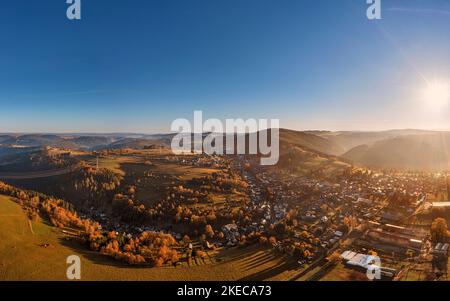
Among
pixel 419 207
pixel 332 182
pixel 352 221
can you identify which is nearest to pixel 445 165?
pixel 332 182

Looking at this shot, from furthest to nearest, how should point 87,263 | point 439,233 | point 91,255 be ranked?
point 439,233 < point 91,255 < point 87,263

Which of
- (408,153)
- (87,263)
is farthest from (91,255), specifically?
(408,153)

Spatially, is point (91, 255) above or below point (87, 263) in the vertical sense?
below

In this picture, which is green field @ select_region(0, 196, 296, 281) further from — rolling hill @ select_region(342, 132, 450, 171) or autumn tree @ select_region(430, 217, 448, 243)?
rolling hill @ select_region(342, 132, 450, 171)

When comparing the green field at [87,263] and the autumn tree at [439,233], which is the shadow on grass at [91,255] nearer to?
the green field at [87,263]

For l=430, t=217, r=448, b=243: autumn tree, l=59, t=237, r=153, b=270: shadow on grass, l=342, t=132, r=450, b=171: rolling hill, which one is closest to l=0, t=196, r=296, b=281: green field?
l=59, t=237, r=153, b=270: shadow on grass

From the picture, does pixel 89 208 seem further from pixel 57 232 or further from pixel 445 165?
pixel 445 165

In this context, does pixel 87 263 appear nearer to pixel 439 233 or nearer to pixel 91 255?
pixel 91 255

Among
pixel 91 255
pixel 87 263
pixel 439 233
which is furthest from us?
pixel 439 233

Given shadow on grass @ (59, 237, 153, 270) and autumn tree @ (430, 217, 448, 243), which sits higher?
autumn tree @ (430, 217, 448, 243)
